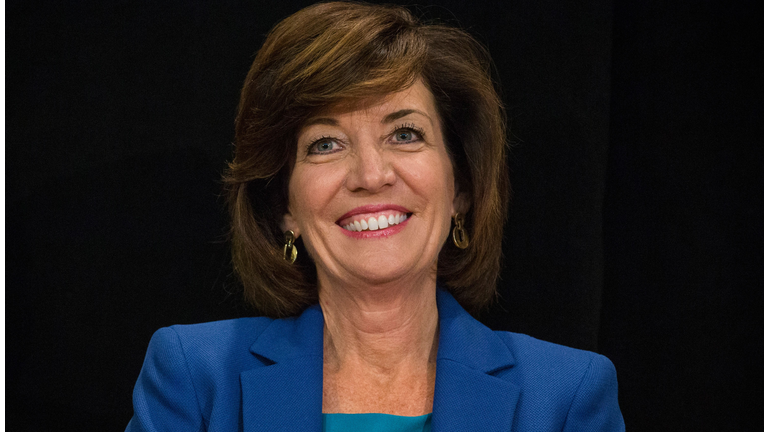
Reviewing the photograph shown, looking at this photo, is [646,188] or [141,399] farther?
[646,188]

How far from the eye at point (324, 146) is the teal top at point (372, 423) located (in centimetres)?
69

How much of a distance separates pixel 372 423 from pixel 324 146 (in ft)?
2.41

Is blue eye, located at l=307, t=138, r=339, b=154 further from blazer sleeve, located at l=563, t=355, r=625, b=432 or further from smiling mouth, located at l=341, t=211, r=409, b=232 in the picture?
→ blazer sleeve, located at l=563, t=355, r=625, b=432

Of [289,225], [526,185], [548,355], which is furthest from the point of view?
[526,185]

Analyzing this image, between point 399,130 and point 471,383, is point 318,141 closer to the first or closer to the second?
point 399,130

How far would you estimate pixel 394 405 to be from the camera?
7.07 ft

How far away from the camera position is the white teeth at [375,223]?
210 centimetres

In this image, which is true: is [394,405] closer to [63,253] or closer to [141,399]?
[141,399]

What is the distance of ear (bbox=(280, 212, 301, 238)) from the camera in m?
2.30

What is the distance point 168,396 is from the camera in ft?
6.79

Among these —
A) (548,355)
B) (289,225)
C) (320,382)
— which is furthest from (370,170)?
(548,355)

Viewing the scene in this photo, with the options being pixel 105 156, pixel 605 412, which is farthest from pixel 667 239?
pixel 105 156

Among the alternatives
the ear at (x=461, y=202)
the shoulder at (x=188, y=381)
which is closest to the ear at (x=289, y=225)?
the shoulder at (x=188, y=381)

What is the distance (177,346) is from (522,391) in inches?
35.5
